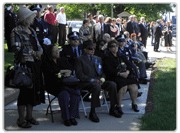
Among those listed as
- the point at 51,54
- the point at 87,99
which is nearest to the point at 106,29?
the point at 87,99

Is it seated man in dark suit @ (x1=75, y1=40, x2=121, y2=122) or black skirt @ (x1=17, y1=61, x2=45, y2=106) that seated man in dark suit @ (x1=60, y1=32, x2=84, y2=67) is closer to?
seated man in dark suit @ (x1=75, y1=40, x2=121, y2=122)

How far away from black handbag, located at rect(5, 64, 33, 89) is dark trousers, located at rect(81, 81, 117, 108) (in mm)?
1395

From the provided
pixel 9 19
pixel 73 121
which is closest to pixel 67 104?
pixel 73 121

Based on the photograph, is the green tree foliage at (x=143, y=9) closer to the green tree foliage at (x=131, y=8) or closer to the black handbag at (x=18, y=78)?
the green tree foliage at (x=131, y=8)

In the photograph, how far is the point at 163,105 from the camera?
22.6 ft

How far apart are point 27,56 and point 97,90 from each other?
5.29ft

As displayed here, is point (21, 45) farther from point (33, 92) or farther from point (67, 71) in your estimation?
point (67, 71)

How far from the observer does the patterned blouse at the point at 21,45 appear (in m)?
5.05

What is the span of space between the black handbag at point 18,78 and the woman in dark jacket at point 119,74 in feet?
6.95

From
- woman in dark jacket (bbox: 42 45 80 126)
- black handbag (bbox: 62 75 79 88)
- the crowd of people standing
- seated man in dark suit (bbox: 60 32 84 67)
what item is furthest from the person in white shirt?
black handbag (bbox: 62 75 79 88)

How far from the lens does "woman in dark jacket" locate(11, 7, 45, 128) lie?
5.07 m

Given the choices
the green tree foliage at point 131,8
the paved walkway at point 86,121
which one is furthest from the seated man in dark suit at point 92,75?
the green tree foliage at point 131,8

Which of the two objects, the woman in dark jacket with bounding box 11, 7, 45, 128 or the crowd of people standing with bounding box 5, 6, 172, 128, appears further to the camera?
the crowd of people standing with bounding box 5, 6, 172, 128

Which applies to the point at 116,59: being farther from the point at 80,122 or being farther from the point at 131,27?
the point at 131,27
